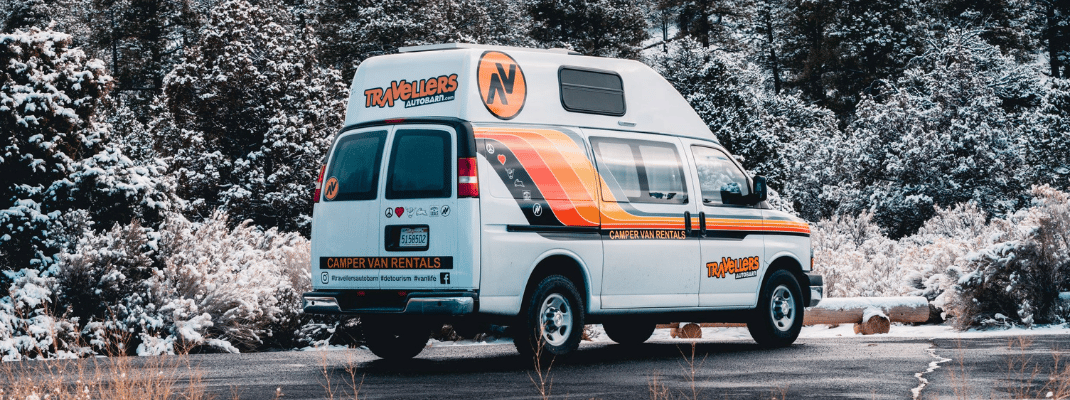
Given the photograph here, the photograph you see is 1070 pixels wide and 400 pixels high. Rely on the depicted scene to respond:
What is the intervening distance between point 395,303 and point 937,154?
27.9m

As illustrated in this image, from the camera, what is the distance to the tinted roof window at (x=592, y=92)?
1023 centimetres

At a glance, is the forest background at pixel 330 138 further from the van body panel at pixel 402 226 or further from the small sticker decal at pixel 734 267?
the small sticker decal at pixel 734 267

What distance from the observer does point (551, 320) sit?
972 cm

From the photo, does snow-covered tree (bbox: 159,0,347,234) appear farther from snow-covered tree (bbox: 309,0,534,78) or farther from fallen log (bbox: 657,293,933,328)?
fallen log (bbox: 657,293,933,328)

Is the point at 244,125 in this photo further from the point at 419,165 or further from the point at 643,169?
the point at 419,165

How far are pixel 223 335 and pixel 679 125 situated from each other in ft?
18.0

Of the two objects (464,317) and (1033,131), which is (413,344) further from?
(1033,131)

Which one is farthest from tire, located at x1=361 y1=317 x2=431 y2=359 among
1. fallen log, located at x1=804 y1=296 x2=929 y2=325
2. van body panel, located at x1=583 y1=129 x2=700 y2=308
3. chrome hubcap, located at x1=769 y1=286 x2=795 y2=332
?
fallen log, located at x1=804 y1=296 x2=929 y2=325

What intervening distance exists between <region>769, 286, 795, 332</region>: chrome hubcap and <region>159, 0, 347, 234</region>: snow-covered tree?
804 inches

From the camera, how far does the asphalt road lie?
7.55m

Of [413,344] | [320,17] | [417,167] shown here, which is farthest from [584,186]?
[320,17]

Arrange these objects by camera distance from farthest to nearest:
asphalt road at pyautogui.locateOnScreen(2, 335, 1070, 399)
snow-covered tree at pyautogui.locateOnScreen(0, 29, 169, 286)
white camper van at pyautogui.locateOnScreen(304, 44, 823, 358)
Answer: snow-covered tree at pyautogui.locateOnScreen(0, 29, 169, 286)
white camper van at pyautogui.locateOnScreen(304, 44, 823, 358)
asphalt road at pyautogui.locateOnScreen(2, 335, 1070, 399)

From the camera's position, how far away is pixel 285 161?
32.1 m

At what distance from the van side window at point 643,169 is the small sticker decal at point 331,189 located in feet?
7.09
